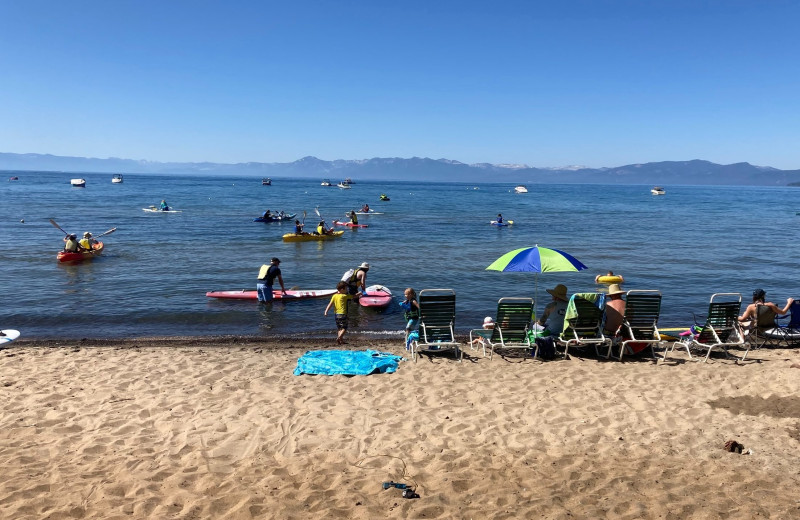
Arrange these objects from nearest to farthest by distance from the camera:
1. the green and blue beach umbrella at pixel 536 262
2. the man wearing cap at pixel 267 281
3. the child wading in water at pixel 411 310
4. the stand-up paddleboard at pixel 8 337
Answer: the green and blue beach umbrella at pixel 536 262 → the child wading in water at pixel 411 310 → the stand-up paddleboard at pixel 8 337 → the man wearing cap at pixel 267 281

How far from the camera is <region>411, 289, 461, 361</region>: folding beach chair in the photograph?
10.2 metres

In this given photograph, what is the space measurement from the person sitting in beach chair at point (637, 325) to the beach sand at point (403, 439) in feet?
1.53

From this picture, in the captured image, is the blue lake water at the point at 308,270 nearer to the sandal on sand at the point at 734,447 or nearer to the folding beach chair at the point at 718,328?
the folding beach chair at the point at 718,328

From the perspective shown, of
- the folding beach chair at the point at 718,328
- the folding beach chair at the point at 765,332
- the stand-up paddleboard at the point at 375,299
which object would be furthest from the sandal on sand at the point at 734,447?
the stand-up paddleboard at the point at 375,299

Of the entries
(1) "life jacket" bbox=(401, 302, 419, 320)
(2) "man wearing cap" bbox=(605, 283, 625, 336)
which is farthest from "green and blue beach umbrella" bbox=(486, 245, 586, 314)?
(1) "life jacket" bbox=(401, 302, 419, 320)

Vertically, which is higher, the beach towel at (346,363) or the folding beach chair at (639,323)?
the folding beach chair at (639,323)

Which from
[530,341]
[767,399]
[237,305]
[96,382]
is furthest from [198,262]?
[767,399]

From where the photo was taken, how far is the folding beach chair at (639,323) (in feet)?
32.9

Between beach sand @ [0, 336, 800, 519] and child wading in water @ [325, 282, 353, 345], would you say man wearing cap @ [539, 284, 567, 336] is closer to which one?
beach sand @ [0, 336, 800, 519]

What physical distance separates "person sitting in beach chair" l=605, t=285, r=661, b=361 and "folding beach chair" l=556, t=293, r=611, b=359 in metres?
0.21

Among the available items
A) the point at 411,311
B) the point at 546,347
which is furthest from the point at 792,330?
the point at 411,311

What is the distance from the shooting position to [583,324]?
10.0 m

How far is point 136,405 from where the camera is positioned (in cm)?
770

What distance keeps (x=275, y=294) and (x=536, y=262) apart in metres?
9.30
